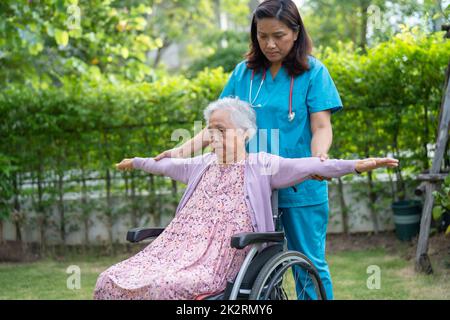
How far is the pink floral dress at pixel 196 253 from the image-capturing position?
2402 mm

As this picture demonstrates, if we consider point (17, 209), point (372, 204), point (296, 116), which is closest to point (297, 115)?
point (296, 116)

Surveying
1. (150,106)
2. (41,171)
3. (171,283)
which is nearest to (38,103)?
(41,171)

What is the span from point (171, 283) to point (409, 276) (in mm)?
2758

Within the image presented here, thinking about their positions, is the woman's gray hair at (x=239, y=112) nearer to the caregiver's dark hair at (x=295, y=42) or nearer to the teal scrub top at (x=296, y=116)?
the teal scrub top at (x=296, y=116)

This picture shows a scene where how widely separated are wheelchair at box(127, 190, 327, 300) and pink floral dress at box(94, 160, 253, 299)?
8 centimetres

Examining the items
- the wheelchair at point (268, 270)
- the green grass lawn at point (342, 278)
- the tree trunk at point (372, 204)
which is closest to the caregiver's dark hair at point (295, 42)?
the wheelchair at point (268, 270)

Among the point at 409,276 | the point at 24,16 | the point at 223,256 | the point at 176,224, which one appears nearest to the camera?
the point at 223,256

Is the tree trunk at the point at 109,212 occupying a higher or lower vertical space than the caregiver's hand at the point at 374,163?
lower

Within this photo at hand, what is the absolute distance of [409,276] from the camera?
15.4 ft

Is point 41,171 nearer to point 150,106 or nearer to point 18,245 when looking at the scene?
point 18,245

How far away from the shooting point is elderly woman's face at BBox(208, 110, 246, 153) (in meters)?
2.71

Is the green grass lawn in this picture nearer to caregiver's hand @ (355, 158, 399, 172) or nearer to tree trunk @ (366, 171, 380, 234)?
tree trunk @ (366, 171, 380, 234)

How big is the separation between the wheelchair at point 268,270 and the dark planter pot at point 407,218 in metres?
3.08

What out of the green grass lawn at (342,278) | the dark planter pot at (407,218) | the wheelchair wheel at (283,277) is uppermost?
the wheelchair wheel at (283,277)
